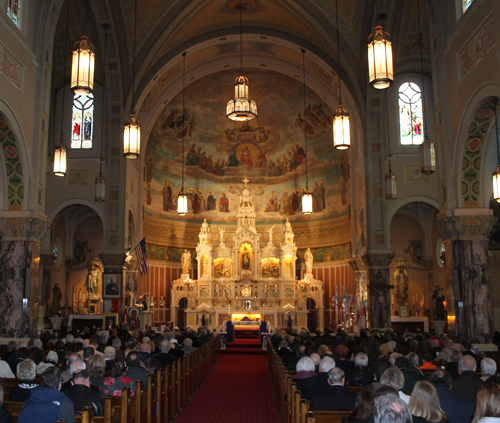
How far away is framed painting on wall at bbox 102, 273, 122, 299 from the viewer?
23.3 meters

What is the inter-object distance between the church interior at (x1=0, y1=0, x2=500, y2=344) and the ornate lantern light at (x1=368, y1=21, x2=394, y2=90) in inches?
1.5

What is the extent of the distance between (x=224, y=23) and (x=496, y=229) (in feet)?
49.8

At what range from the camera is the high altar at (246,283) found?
29.7 meters

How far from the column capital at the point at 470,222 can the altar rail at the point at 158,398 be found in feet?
22.8

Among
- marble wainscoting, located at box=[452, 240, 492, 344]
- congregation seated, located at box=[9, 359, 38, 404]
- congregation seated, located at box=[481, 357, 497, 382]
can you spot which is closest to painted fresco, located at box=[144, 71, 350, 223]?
marble wainscoting, located at box=[452, 240, 492, 344]

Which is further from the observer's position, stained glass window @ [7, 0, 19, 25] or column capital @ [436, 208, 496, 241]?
stained glass window @ [7, 0, 19, 25]

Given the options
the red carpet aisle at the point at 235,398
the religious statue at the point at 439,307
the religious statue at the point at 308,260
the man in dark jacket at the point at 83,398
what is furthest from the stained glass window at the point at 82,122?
the man in dark jacket at the point at 83,398

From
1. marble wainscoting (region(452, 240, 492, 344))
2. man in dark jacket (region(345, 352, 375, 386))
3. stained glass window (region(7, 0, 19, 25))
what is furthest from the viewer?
stained glass window (region(7, 0, 19, 25))

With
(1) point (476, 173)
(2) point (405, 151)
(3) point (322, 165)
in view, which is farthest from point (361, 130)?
(1) point (476, 173)

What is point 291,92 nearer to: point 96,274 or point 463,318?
point 96,274

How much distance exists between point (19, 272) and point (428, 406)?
12309 millimetres

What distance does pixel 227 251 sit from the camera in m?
31.7

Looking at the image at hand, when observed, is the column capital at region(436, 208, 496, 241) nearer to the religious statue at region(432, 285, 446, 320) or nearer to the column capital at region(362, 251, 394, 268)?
the column capital at region(362, 251, 394, 268)

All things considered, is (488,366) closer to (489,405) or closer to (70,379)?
(489,405)
